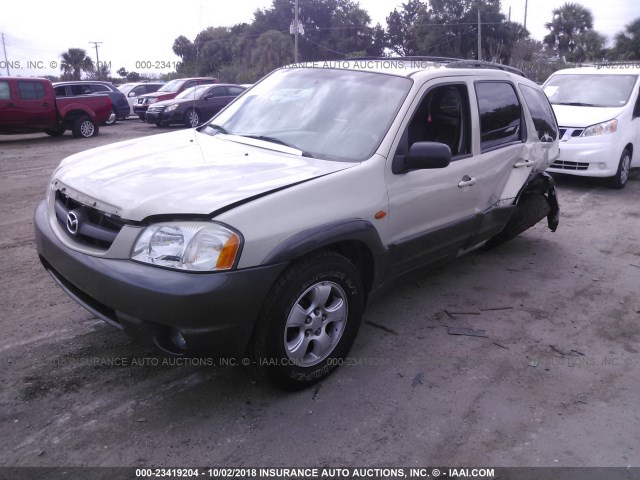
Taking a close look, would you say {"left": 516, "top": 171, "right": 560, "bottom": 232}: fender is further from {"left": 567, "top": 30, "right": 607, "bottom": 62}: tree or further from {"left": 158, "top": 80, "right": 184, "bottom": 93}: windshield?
{"left": 567, "top": 30, "right": 607, "bottom": 62}: tree

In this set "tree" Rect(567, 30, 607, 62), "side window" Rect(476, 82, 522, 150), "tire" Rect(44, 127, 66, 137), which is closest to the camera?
"side window" Rect(476, 82, 522, 150)

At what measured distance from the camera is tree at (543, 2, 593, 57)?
2175 inches

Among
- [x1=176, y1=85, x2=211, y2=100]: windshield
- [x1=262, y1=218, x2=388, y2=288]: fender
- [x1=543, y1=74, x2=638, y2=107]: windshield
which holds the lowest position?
[x1=262, y1=218, x2=388, y2=288]: fender

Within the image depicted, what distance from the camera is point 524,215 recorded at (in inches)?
207

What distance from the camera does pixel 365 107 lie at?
12.0 ft

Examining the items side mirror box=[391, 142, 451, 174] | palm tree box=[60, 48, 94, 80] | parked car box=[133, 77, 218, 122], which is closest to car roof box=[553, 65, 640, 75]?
side mirror box=[391, 142, 451, 174]

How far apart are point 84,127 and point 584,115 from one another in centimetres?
1298

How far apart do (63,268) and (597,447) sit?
2.97 meters

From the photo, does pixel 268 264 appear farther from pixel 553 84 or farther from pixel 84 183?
pixel 553 84

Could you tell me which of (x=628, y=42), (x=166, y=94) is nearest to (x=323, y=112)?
(x=166, y=94)

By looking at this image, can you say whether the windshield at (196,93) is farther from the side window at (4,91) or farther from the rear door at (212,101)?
the side window at (4,91)

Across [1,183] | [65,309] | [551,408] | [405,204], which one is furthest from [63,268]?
[1,183]

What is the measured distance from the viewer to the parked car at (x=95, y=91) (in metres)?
16.6

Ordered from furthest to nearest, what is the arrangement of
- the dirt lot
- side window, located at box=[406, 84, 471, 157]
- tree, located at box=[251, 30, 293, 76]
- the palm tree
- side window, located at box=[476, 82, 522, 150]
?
the palm tree < tree, located at box=[251, 30, 293, 76] < side window, located at box=[476, 82, 522, 150] < side window, located at box=[406, 84, 471, 157] < the dirt lot
